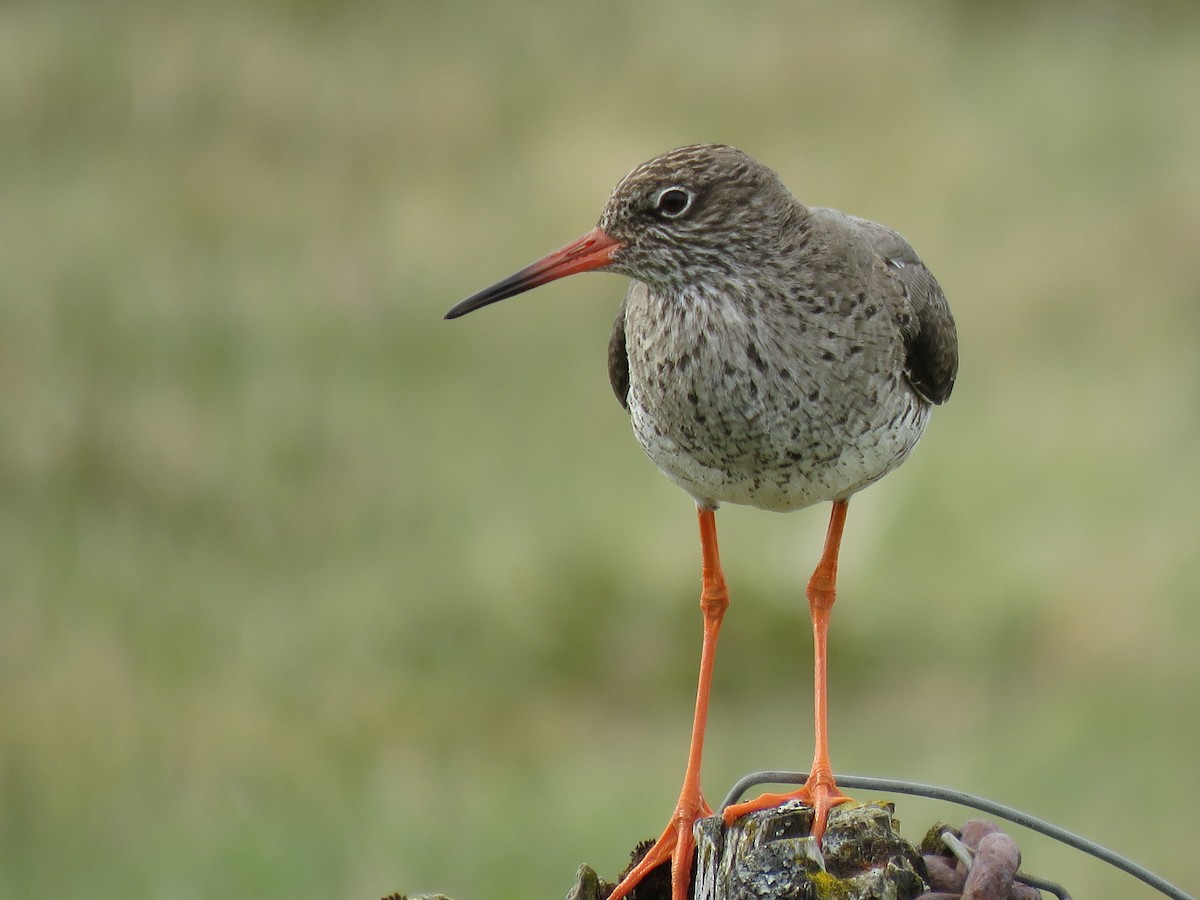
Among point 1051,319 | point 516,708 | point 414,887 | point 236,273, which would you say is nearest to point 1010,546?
point 1051,319

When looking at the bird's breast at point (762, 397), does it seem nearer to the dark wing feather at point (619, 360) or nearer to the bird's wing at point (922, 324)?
the bird's wing at point (922, 324)

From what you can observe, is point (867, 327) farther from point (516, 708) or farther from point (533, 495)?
point (533, 495)

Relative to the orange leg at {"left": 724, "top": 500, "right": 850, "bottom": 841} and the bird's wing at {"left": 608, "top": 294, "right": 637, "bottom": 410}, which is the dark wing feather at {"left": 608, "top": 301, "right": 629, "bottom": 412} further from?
the orange leg at {"left": 724, "top": 500, "right": 850, "bottom": 841}

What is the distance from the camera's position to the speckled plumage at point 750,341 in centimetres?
454

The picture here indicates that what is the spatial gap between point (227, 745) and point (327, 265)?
4.11 meters

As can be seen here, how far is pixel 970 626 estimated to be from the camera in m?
9.76

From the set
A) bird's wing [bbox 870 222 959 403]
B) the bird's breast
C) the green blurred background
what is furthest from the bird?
the green blurred background

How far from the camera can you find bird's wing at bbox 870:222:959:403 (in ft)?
16.3

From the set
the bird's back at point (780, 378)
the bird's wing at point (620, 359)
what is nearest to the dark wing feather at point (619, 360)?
the bird's wing at point (620, 359)

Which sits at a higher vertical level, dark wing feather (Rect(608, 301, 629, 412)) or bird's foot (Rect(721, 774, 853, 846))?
dark wing feather (Rect(608, 301, 629, 412))

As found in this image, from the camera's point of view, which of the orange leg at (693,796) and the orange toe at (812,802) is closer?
the orange toe at (812,802)

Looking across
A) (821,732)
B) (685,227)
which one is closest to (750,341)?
(685,227)

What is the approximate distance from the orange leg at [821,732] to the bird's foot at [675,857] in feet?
0.81

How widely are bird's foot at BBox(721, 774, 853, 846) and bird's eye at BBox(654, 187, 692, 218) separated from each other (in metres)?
1.73
